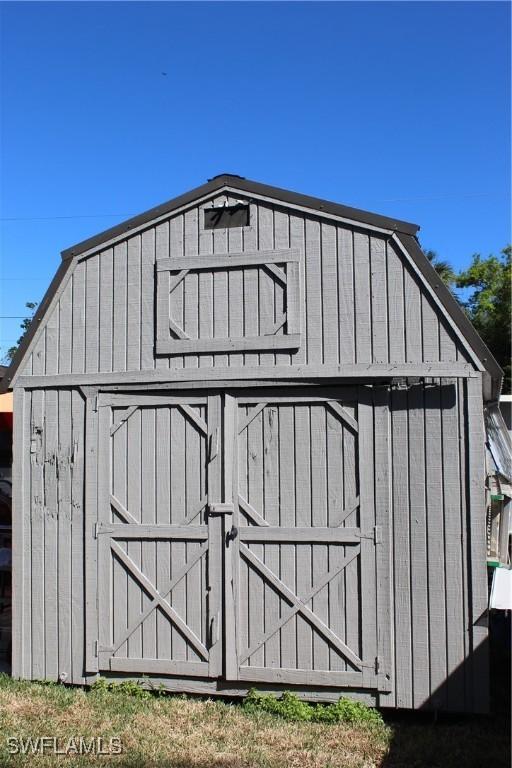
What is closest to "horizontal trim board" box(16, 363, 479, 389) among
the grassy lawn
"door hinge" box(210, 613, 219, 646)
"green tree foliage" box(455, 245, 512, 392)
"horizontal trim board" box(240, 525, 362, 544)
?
"horizontal trim board" box(240, 525, 362, 544)

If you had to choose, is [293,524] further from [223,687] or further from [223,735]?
[223,735]

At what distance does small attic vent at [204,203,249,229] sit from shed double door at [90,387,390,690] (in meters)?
1.33

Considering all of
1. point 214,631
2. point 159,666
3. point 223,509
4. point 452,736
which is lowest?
point 452,736

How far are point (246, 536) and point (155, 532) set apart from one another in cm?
73

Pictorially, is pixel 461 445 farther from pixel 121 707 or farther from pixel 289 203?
pixel 121 707

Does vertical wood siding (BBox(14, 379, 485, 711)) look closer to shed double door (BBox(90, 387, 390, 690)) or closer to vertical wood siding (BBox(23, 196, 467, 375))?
shed double door (BBox(90, 387, 390, 690))

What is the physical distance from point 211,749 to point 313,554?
1.47 meters

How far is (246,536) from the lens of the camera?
18.0ft

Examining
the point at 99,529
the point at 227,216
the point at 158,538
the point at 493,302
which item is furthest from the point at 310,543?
the point at 493,302

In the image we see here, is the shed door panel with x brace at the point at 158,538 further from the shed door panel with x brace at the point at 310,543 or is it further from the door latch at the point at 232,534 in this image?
the shed door panel with x brace at the point at 310,543

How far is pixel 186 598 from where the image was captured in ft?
18.4

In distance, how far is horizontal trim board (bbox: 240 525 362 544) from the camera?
5305 mm

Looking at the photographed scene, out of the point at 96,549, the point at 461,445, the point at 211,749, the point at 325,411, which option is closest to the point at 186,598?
the point at 96,549

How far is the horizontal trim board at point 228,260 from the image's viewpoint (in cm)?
557
